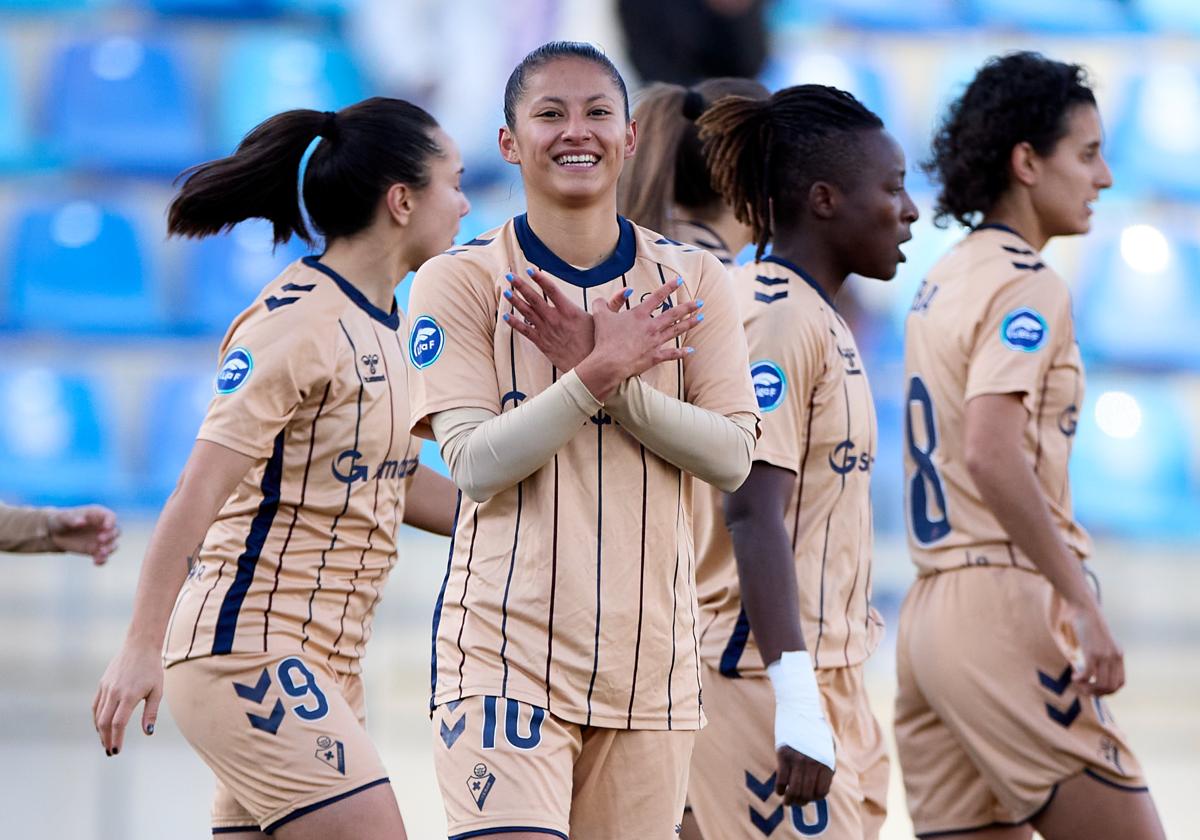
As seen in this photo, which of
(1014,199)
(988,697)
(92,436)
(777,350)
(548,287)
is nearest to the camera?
(548,287)

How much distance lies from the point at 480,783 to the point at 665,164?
1.90 meters

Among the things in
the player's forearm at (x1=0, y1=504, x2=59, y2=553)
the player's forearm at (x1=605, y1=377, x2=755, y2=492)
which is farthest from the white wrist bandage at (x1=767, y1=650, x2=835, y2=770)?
the player's forearm at (x1=0, y1=504, x2=59, y2=553)

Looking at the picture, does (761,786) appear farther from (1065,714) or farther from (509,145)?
(509,145)

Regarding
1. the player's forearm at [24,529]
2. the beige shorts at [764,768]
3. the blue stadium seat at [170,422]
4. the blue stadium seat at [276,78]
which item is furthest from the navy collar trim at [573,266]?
the blue stadium seat at [276,78]

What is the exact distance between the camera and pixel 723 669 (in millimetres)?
3406

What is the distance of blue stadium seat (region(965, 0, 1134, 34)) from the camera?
31.2 feet

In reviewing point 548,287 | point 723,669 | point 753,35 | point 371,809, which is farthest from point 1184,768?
point 548,287

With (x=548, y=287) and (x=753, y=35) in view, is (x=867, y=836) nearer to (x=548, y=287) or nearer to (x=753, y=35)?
(x=548, y=287)

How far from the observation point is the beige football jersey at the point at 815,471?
336 centimetres

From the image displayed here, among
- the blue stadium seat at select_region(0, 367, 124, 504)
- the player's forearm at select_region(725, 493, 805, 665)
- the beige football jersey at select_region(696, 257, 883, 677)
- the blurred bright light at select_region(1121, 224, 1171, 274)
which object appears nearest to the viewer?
the player's forearm at select_region(725, 493, 805, 665)

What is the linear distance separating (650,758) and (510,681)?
0.27m

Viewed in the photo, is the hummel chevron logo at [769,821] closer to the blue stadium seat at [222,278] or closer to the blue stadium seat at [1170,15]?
the blue stadium seat at [222,278]

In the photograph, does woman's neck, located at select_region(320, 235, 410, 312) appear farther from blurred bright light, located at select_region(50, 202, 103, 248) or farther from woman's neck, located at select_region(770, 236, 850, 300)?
blurred bright light, located at select_region(50, 202, 103, 248)

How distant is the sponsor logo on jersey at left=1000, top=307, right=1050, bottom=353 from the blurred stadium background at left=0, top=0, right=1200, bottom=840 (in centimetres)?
483
